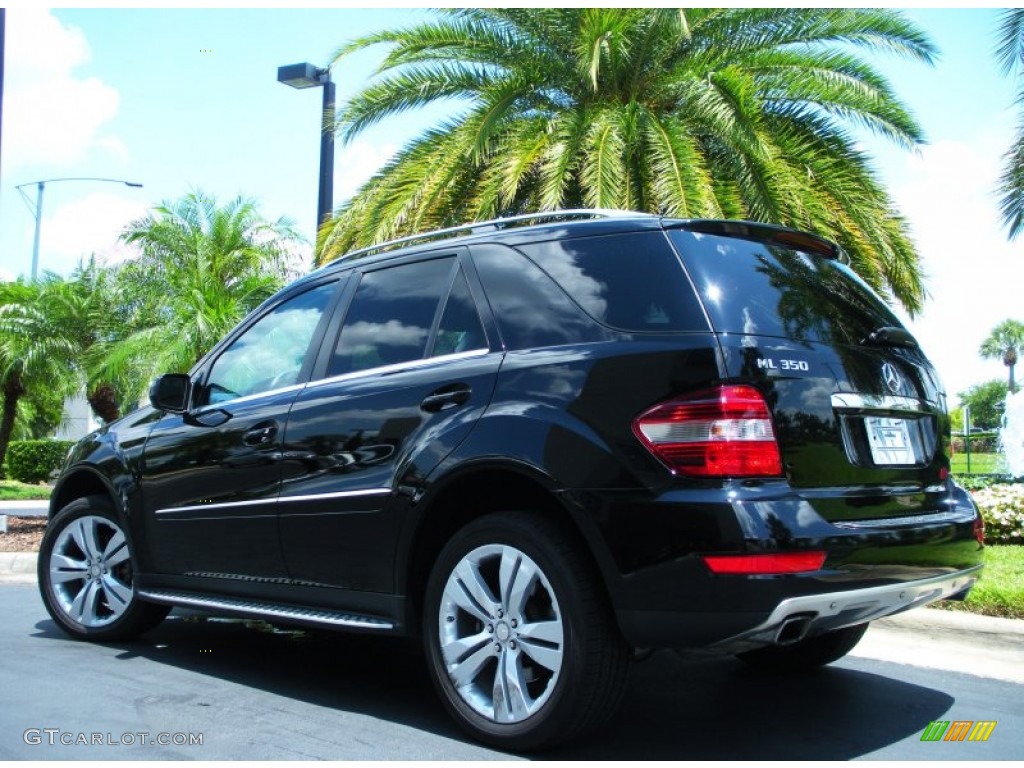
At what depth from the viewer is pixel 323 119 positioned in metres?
11.5

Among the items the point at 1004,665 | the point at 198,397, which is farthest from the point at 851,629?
the point at 198,397

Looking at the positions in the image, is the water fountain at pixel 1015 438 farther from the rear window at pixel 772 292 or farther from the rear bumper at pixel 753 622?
the rear bumper at pixel 753 622

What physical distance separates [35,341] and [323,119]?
6.58 metres

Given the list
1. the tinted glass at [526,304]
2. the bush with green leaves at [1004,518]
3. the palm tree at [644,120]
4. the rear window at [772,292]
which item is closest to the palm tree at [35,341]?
the palm tree at [644,120]

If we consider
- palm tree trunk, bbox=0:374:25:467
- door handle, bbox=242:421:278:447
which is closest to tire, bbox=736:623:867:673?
door handle, bbox=242:421:278:447

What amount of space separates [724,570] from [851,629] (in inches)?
67.4

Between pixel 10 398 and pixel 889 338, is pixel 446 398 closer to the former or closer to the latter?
pixel 889 338

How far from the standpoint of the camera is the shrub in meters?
31.1

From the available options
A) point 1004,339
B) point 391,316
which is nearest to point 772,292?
point 391,316

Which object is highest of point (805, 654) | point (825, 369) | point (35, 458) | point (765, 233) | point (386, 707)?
point (765, 233)

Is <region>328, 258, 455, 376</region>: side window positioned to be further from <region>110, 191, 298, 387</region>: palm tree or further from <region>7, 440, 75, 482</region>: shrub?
<region>7, 440, 75, 482</region>: shrub

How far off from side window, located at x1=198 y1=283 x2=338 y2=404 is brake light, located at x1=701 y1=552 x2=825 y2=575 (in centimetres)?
231

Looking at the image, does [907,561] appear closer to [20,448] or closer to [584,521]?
[584,521]

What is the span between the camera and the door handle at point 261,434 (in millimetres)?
4684
